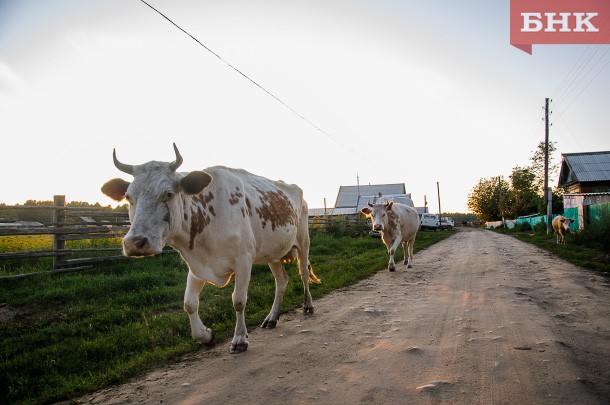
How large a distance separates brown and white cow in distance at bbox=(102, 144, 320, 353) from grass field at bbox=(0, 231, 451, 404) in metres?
0.75

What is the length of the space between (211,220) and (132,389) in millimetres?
1708

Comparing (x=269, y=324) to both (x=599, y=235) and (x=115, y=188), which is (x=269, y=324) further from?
(x=599, y=235)

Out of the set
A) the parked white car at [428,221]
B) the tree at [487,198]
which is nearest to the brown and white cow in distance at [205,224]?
the parked white car at [428,221]

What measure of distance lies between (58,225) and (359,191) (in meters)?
43.9

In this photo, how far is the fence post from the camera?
8.91 m

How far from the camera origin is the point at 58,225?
30.5 feet

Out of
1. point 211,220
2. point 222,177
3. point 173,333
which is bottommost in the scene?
point 173,333

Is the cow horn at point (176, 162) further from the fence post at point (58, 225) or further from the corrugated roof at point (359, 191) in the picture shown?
the corrugated roof at point (359, 191)

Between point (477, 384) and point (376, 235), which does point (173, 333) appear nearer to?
point (477, 384)

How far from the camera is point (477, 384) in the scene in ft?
9.05

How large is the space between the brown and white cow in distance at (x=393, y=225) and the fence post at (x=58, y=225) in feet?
25.1

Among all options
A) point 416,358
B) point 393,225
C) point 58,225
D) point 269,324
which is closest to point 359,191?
point 393,225

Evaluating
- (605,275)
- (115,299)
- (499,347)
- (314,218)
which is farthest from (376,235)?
(499,347)

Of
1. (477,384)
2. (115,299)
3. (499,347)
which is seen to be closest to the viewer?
(477,384)
